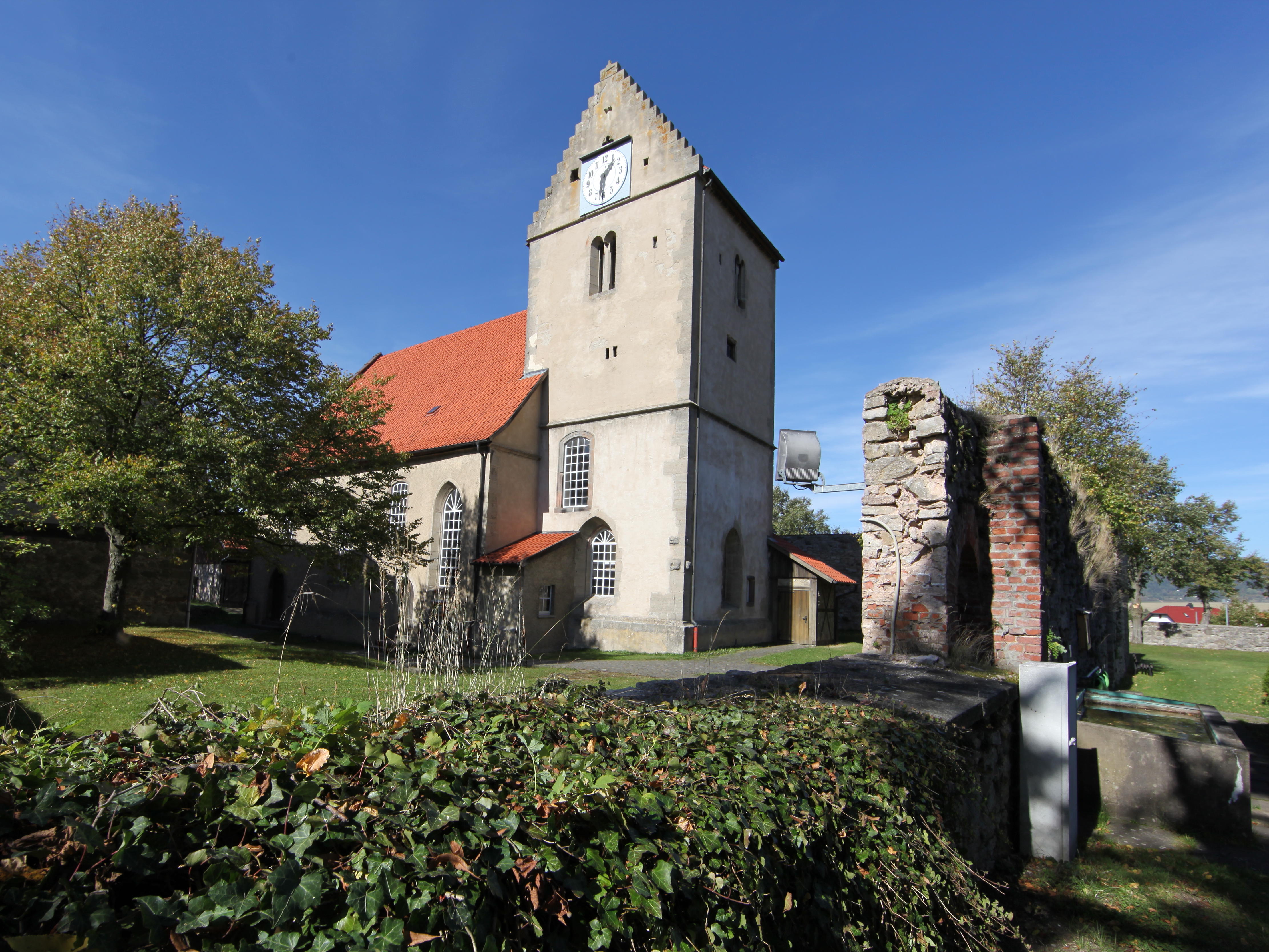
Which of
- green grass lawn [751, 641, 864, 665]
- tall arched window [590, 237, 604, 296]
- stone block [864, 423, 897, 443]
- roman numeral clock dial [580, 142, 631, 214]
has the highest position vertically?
roman numeral clock dial [580, 142, 631, 214]

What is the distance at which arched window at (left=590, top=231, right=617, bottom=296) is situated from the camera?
20.8 meters

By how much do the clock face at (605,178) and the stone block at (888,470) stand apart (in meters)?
15.6

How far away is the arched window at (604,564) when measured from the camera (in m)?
18.9

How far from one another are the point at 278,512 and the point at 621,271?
474 inches

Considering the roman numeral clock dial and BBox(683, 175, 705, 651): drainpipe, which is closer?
BBox(683, 175, 705, 651): drainpipe

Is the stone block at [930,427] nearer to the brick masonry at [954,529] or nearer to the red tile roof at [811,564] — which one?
the brick masonry at [954,529]

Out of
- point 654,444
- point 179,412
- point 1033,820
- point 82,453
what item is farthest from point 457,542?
point 1033,820

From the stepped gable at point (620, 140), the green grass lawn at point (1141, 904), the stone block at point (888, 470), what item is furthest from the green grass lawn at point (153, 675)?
the stepped gable at point (620, 140)

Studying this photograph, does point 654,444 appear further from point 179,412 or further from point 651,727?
point 651,727

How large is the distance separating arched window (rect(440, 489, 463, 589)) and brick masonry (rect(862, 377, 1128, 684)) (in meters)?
14.6

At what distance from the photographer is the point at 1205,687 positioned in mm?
16797

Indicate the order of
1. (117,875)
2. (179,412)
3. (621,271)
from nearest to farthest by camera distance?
1. (117,875)
2. (179,412)
3. (621,271)

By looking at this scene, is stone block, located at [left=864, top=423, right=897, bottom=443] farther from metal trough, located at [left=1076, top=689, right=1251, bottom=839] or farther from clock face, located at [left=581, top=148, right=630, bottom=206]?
clock face, located at [left=581, top=148, right=630, bottom=206]

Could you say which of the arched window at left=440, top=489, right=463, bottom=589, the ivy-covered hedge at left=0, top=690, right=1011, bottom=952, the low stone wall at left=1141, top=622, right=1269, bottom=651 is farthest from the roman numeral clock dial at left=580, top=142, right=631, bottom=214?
the low stone wall at left=1141, top=622, right=1269, bottom=651
